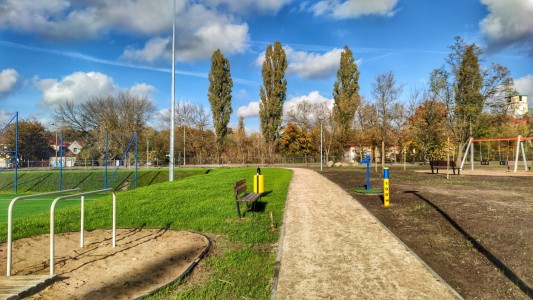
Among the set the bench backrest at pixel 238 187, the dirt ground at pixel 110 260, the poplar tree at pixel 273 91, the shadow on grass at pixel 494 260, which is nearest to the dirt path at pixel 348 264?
the shadow on grass at pixel 494 260

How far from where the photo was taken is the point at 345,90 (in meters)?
48.2

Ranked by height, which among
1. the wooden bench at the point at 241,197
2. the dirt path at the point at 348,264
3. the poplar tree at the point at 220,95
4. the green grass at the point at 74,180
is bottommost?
the green grass at the point at 74,180

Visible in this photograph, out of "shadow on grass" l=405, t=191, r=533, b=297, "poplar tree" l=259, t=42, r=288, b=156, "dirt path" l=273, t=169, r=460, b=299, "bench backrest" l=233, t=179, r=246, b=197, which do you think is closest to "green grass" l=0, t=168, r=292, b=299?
"dirt path" l=273, t=169, r=460, b=299

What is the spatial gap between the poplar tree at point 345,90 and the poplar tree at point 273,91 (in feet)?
26.4

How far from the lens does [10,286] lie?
155 inches

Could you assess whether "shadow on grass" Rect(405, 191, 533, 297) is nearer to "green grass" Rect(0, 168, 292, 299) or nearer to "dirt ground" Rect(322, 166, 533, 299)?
"dirt ground" Rect(322, 166, 533, 299)

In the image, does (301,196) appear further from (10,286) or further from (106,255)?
(10,286)

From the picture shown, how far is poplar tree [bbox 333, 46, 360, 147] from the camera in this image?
47.5m

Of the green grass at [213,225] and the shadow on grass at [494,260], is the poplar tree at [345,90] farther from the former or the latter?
the shadow on grass at [494,260]

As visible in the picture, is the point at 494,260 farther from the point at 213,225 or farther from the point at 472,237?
the point at 213,225

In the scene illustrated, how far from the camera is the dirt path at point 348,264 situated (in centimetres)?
397

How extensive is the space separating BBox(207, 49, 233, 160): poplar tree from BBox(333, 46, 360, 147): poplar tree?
650 inches

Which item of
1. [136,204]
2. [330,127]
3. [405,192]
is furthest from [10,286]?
[330,127]

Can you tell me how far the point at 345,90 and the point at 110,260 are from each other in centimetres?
4640
